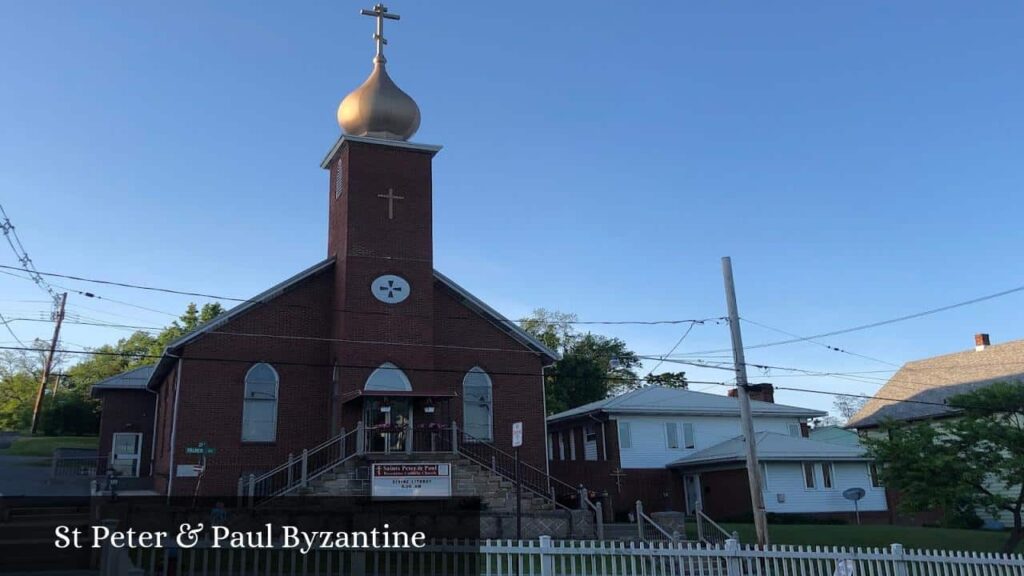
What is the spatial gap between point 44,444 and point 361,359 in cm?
3513

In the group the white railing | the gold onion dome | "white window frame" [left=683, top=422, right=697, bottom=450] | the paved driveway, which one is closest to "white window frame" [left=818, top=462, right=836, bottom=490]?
"white window frame" [left=683, top=422, right=697, bottom=450]

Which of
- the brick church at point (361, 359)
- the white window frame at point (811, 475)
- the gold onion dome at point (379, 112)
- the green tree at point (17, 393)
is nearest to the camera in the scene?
the brick church at point (361, 359)

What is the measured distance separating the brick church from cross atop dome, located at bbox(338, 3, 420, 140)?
50 millimetres

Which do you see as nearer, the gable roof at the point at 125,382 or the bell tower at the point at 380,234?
the bell tower at the point at 380,234

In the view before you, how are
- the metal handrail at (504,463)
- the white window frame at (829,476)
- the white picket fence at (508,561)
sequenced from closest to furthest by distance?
the white picket fence at (508,561) < the metal handrail at (504,463) < the white window frame at (829,476)

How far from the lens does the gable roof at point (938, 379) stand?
117 feet

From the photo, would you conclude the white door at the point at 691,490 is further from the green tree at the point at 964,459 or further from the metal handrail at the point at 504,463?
the green tree at the point at 964,459

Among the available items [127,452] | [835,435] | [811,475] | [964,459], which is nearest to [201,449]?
[127,452]

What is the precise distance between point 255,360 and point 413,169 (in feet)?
26.4

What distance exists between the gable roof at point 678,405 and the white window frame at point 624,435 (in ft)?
1.69

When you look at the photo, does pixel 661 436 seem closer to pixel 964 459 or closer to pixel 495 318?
pixel 495 318

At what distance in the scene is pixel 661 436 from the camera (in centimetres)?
3703

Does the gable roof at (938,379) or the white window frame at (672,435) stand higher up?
the gable roof at (938,379)

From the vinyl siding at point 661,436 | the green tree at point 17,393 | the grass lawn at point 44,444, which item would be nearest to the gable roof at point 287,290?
the vinyl siding at point 661,436
